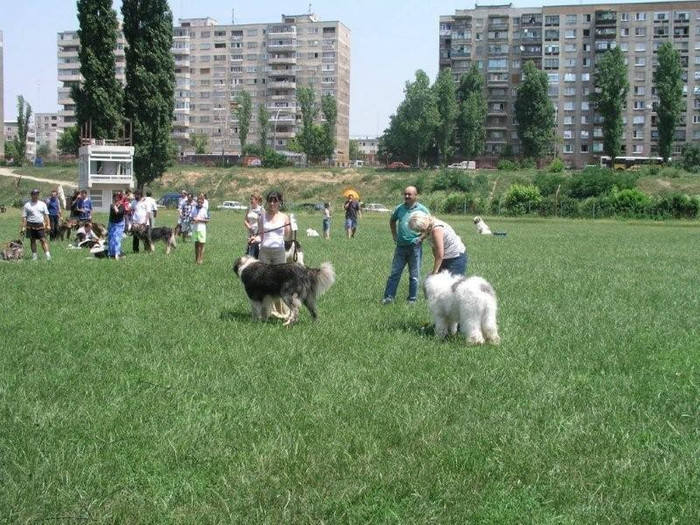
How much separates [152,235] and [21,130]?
93.2 m

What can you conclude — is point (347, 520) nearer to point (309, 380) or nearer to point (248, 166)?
point (309, 380)

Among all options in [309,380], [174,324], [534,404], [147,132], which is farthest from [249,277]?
[147,132]

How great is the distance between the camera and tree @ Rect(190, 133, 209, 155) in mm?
119562

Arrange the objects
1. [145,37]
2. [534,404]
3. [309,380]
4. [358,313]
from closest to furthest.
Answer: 1. [534,404]
2. [309,380]
3. [358,313]
4. [145,37]

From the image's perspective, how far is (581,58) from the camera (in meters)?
112

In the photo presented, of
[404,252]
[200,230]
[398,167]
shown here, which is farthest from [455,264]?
[398,167]

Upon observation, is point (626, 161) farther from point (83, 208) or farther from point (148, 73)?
point (83, 208)

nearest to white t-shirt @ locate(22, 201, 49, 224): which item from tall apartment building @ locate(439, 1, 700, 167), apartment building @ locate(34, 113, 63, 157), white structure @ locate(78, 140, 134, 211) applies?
white structure @ locate(78, 140, 134, 211)

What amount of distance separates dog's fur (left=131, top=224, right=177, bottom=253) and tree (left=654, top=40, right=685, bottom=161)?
7862cm

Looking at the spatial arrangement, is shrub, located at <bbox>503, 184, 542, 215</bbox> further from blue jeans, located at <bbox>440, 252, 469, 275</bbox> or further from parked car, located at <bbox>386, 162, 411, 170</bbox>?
blue jeans, located at <bbox>440, 252, 469, 275</bbox>

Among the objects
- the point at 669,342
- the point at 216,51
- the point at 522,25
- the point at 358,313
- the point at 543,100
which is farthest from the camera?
the point at 216,51

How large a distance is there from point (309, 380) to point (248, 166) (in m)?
90.9

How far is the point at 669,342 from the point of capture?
10.3 m

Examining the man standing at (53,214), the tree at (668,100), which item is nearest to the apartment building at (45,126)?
the tree at (668,100)
